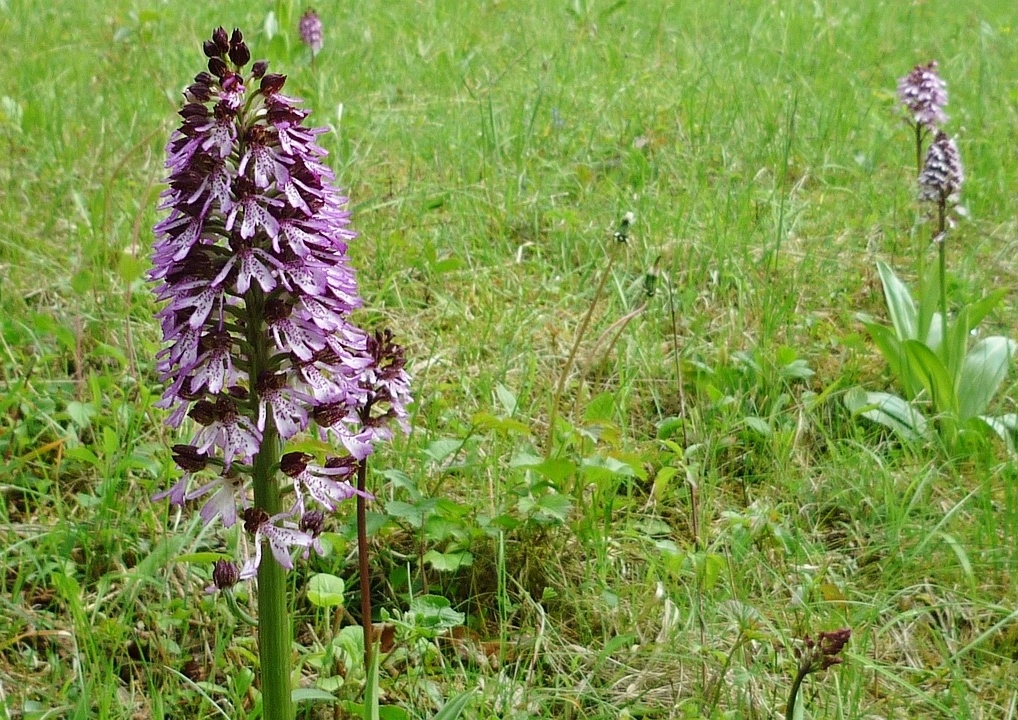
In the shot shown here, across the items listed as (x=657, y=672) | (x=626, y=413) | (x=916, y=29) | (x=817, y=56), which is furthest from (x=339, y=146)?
(x=916, y=29)

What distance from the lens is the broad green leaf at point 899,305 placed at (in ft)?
10.7

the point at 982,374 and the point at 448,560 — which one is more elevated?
the point at 982,374

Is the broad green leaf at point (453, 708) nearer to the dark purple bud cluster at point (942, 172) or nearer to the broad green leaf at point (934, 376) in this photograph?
the broad green leaf at point (934, 376)

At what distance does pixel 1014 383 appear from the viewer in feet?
9.87

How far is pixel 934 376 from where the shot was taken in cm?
291

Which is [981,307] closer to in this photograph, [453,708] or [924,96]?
[924,96]

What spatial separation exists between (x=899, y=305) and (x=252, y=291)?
2.52 m

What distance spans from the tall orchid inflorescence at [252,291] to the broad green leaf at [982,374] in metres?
2.11

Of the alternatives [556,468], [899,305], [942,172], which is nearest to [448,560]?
[556,468]

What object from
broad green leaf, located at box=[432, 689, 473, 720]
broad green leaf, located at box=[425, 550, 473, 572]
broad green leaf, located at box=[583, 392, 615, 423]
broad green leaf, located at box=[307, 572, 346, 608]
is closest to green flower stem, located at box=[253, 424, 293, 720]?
broad green leaf, located at box=[432, 689, 473, 720]

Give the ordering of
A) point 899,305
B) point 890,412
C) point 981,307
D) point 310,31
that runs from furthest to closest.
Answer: point 310,31
point 899,305
point 981,307
point 890,412

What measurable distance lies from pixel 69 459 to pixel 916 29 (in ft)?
24.4

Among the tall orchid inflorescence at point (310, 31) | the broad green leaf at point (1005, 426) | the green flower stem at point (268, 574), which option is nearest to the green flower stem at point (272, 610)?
the green flower stem at point (268, 574)

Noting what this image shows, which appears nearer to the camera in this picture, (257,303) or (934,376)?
(257,303)
